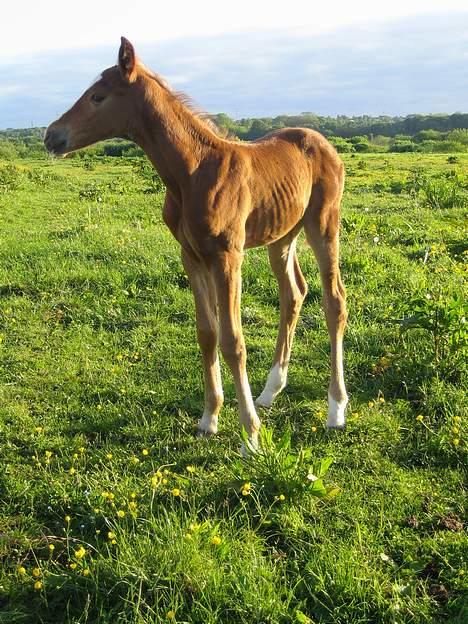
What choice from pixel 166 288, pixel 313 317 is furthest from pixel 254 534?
pixel 166 288

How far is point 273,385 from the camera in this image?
4418mm

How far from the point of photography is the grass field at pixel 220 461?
2627 mm

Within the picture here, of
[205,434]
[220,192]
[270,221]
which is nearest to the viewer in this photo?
[220,192]

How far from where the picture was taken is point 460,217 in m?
10.7

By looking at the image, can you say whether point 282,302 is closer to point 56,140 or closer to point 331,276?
point 331,276

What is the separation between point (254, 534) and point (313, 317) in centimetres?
316

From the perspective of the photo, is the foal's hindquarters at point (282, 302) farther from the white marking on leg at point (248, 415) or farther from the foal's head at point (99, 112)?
the foal's head at point (99, 112)

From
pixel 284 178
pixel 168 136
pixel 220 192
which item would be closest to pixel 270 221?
pixel 284 178

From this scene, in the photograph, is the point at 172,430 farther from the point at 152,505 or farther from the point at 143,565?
the point at 143,565

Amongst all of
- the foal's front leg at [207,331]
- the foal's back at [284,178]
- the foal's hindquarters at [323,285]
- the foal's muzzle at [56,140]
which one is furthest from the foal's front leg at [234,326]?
the foal's muzzle at [56,140]

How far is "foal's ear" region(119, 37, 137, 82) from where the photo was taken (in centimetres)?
311

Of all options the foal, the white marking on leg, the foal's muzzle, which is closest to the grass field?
the white marking on leg

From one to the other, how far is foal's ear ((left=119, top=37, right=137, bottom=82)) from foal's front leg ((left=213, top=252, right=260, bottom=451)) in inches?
43.0

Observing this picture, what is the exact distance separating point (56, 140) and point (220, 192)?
0.96m
